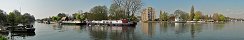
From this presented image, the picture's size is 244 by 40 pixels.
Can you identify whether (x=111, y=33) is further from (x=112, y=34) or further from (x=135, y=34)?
(x=135, y=34)

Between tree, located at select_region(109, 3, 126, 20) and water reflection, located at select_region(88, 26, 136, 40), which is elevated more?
tree, located at select_region(109, 3, 126, 20)

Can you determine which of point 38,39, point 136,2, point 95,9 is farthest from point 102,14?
point 38,39

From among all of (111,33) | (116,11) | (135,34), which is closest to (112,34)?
(111,33)

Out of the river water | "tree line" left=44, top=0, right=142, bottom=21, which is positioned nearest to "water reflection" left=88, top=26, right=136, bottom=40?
the river water

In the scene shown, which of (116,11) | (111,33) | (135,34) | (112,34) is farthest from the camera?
(116,11)

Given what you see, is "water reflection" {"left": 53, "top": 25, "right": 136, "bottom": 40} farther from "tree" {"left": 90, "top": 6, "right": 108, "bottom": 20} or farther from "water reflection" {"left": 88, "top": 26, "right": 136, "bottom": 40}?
"tree" {"left": 90, "top": 6, "right": 108, "bottom": 20}

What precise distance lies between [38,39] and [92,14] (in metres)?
84.9

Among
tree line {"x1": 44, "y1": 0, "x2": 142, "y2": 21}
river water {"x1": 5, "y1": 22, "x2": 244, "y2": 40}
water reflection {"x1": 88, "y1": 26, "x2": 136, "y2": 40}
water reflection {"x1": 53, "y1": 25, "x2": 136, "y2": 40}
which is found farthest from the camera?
tree line {"x1": 44, "y1": 0, "x2": 142, "y2": 21}

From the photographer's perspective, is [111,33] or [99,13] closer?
[111,33]

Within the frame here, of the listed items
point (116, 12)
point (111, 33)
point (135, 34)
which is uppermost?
point (116, 12)

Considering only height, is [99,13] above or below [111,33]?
above

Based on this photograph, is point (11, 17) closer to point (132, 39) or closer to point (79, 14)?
point (79, 14)

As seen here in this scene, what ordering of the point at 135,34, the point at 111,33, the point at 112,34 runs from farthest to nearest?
the point at 111,33, the point at 135,34, the point at 112,34

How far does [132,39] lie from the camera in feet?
130
